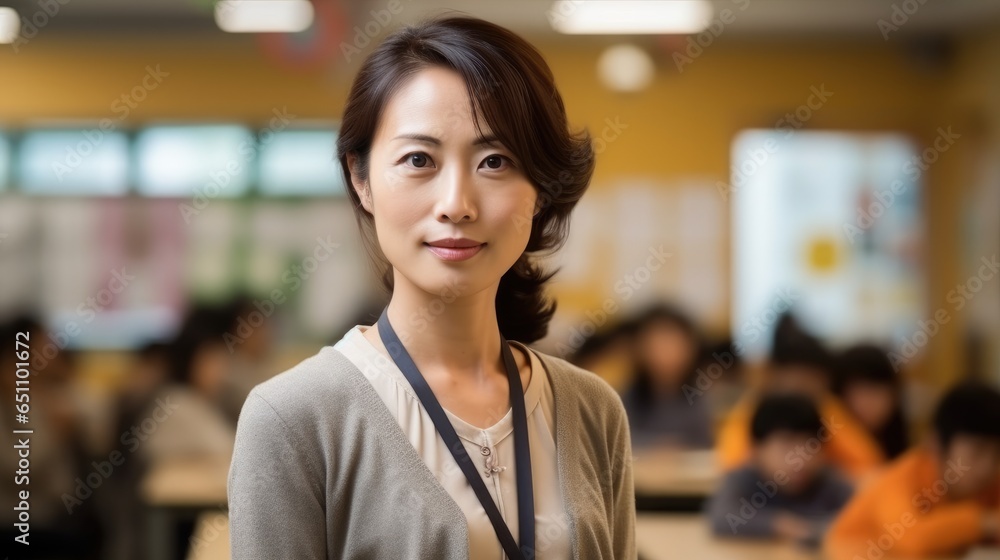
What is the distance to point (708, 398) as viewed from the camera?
536 centimetres

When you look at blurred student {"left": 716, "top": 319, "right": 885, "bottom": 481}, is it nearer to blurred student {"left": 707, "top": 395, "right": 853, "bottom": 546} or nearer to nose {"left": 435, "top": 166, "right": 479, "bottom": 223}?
blurred student {"left": 707, "top": 395, "right": 853, "bottom": 546}

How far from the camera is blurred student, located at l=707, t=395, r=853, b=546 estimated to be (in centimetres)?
344

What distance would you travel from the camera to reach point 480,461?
41.1 inches

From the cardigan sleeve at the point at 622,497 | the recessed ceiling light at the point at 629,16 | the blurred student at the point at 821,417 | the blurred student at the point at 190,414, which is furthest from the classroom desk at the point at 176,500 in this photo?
the recessed ceiling light at the point at 629,16

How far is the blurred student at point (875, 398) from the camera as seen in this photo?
436 centimetres

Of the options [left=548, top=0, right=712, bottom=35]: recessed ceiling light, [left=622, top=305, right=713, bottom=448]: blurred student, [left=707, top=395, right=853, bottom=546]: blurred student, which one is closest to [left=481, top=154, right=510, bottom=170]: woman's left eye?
[left=707, top=395, right=853, bottom=546]: blurred student

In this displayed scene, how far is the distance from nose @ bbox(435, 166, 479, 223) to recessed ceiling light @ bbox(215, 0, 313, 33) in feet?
14.0

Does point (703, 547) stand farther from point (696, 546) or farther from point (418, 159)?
point (418, 159)

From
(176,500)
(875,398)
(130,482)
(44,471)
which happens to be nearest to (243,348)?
(130,482)

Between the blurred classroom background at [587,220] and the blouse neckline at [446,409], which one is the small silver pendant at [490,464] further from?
the blurred classroom background at [587,220]

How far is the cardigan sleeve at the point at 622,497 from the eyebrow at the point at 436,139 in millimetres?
386

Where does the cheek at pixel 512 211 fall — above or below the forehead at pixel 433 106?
below

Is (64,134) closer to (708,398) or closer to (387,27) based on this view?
(387,27)

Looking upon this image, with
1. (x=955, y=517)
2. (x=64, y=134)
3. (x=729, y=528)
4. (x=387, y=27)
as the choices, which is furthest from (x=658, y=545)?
(x=64, y=134)
